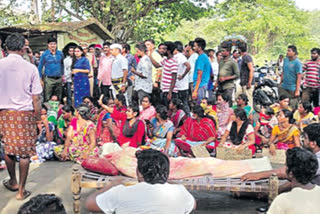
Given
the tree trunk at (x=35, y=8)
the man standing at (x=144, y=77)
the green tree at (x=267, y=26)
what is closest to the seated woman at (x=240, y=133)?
the man standing at (x=144, y=77)

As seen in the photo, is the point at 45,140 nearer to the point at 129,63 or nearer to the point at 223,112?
the point at 129,63

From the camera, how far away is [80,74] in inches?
316

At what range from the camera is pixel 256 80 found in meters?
12.7

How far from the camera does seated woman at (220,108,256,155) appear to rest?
5.35 meters

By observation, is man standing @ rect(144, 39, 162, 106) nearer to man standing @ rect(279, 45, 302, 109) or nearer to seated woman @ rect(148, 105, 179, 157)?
seated woman @ rect(148, 105, 179, 157)

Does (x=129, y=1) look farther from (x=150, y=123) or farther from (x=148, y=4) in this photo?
(x=150, y=123)

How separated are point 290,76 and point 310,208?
5220 mm

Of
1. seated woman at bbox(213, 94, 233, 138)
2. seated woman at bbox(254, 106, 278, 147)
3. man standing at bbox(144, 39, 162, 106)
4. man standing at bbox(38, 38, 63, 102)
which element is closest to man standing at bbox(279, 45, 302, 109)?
seated woman at bbox(254, 106, 278, 147)

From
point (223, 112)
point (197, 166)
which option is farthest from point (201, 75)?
point (197, 166)

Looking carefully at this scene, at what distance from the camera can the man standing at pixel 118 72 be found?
7.25 metres

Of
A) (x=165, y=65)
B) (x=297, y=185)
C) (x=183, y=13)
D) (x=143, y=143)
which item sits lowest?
(x=143, y=143)

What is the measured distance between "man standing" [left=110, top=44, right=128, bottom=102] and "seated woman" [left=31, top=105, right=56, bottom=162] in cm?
148

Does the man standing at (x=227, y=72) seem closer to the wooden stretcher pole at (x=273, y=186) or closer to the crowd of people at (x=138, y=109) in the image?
the crowd of people at (x=138, y=109)

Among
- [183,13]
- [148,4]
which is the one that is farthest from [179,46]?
Result: [183,13]
